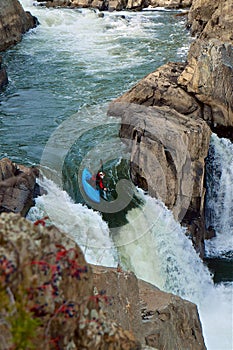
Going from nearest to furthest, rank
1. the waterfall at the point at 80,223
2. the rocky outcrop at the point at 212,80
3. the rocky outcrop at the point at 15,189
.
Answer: the rocky outcrop at the point at 15,189
the waterfall at the point at 80,223
the rocky outcrop at the point at 212,80

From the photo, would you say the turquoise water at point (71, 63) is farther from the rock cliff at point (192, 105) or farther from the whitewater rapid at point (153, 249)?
the whitewater rapid at point (153, 249)

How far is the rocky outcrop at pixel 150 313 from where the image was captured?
7.23 metres

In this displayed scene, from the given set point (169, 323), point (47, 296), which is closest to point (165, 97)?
point (169, 323)

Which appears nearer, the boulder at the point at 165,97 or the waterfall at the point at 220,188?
the waterfall at the point at 220,188

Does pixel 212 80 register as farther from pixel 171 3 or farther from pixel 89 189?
pixel 171 3

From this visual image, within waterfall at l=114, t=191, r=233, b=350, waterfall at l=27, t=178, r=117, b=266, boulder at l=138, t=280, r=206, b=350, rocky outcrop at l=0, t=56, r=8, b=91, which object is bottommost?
waterfall at l=114, t=191, r=233, b=350

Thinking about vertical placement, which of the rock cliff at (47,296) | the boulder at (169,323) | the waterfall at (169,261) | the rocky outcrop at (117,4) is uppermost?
the rock cliff at (47,296)

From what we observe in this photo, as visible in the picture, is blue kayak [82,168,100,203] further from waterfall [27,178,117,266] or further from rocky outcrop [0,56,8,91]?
rocky outcrop [0,56,8,91]

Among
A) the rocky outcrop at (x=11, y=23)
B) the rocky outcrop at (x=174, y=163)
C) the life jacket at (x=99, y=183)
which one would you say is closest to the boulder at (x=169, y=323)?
the life jacket at (x=99, y=183)

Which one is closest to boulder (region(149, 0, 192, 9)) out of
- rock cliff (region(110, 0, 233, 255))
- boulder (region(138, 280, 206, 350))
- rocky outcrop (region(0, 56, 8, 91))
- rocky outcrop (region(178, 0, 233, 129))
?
rocky outcrop (region(0, 56, 8, 91))

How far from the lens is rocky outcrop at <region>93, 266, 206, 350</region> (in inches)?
285

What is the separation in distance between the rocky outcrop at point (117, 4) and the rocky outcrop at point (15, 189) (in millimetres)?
29412

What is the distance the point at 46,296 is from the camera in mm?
4285

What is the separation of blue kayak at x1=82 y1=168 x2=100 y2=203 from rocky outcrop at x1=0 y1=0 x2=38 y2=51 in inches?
689
